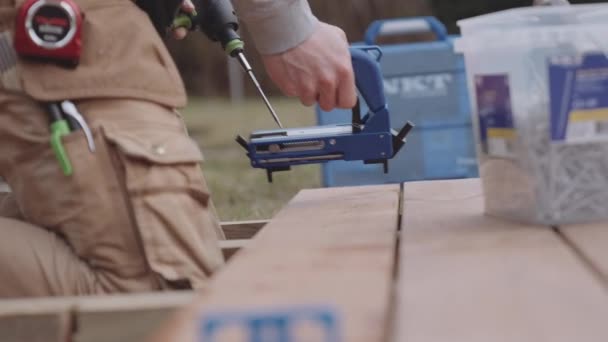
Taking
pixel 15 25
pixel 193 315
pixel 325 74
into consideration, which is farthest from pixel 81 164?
pixel 193 315

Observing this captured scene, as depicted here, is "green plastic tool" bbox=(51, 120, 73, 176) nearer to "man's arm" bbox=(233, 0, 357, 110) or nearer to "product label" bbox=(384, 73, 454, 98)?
"man's arm" bbox=(233, 0, 357, 110)

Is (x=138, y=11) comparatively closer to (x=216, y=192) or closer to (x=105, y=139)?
(x=105, y=139)

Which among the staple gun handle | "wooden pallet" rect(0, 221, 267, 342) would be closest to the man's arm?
the staple gun handle

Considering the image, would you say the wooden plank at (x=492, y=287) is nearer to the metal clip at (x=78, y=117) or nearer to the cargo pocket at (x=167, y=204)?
the cargo pocket at (x=167, y=204)

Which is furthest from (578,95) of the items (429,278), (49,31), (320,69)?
(49,31)

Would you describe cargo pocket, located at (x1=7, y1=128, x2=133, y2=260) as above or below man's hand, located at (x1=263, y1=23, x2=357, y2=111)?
below

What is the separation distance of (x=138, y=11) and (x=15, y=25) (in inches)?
9.2

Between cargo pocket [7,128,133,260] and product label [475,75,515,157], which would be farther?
cargo pocket [7,128,133,260]

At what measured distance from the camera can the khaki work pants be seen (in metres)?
1.84

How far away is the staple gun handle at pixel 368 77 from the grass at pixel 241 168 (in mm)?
1263

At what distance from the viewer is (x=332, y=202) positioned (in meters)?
2.25

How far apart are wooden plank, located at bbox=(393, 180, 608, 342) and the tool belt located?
0.51 metres

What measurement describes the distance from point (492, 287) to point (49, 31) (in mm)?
966

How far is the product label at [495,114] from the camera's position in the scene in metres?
1.75
